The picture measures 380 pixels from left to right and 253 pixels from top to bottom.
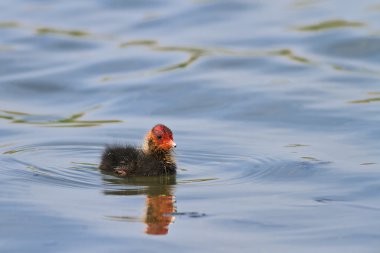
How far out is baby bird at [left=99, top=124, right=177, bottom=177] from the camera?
33.3 ft

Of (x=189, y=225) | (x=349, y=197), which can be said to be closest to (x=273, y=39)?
(x=349, y=197)

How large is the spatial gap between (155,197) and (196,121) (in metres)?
3.82

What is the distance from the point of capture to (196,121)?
1305 centimetres

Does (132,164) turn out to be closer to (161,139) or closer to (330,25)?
(161,139)

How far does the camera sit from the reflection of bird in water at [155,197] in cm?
824

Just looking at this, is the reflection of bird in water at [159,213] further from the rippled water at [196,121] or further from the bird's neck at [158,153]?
the bird's neck at [158,153]

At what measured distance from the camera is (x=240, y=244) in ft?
25.4

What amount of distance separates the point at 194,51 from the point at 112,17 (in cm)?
417

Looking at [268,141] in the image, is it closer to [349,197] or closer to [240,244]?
[349,197]

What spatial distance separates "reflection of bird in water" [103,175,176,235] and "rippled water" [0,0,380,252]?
0.03 metres

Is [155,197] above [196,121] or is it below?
below

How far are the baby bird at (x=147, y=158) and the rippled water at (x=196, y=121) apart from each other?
12 cm

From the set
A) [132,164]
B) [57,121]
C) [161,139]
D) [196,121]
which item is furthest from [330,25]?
[132,164]

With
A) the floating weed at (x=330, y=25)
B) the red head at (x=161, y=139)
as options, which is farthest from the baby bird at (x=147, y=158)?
the floating weed at (x=330, y=25)
